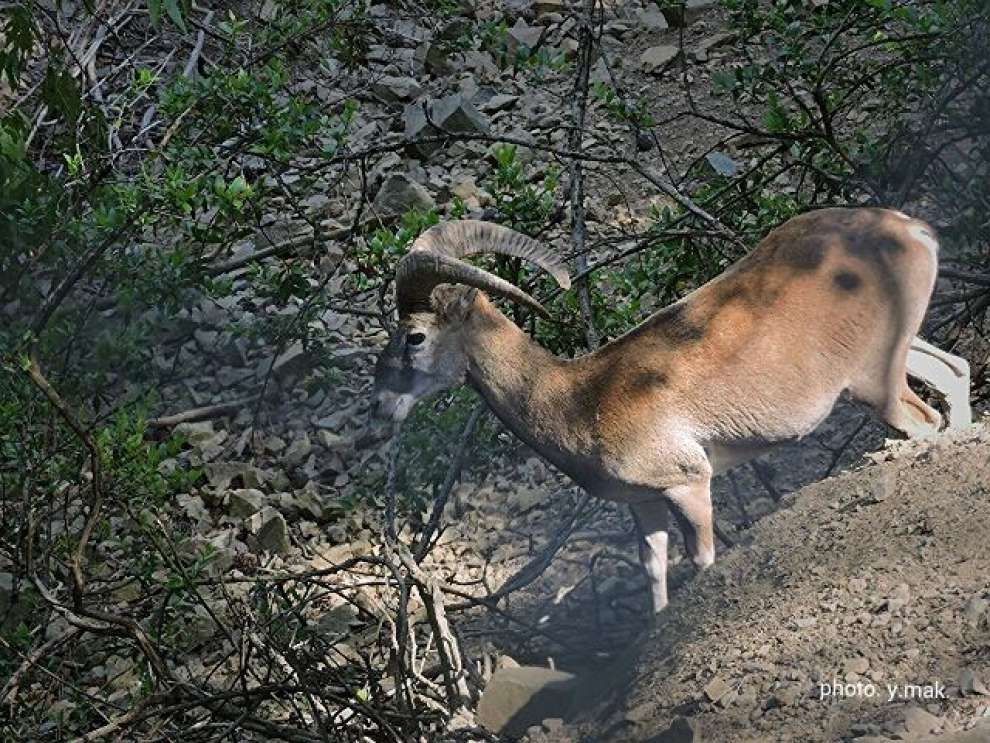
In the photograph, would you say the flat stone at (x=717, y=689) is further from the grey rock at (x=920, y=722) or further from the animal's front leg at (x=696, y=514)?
the animal's front leg at (x=696, y=514)

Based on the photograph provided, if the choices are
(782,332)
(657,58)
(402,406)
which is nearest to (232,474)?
(402,406)

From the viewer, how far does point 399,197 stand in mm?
12625

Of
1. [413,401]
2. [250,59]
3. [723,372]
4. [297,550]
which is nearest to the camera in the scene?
[723,372]

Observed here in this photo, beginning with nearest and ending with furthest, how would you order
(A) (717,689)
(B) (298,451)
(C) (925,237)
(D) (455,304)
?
(A) (717,689) → (C) (925,237) → (D) (455,304) → (B) (298,451)

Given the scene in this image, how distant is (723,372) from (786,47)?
2.73m

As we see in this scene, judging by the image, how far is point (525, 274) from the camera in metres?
9.28

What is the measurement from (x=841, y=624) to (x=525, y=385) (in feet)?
7.13

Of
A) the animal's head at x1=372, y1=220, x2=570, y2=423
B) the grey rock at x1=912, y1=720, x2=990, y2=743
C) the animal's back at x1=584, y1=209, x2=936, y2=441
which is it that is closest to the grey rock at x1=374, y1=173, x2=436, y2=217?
the animal's head at x1=372, y1=220, x2=570, y2=423

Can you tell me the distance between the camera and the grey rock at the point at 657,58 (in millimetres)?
14703

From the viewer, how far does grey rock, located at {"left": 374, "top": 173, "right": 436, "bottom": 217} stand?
41.1 ft

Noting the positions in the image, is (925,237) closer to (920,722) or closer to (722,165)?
(920,722)

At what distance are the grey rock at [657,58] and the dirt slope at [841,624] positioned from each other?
8107 millimetres

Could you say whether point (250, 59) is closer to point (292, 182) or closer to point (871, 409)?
point (292, 182)

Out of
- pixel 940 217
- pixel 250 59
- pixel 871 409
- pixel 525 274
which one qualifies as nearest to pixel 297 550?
pixel 525 274
